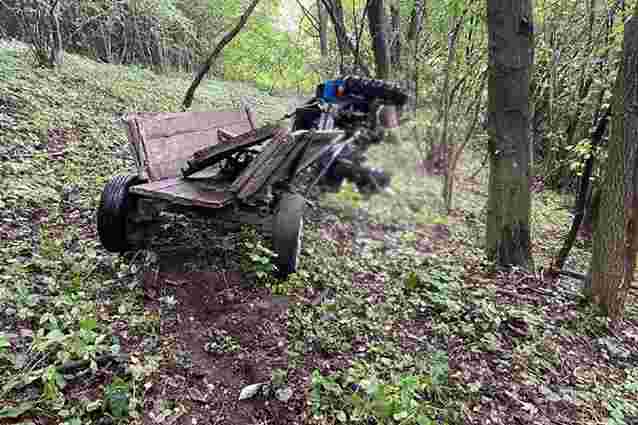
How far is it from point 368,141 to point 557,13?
6325 mm

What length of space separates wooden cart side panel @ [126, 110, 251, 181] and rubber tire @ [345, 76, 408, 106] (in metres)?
2.11

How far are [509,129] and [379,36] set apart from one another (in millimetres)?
4849

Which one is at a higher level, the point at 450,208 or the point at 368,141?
the point at 368,141

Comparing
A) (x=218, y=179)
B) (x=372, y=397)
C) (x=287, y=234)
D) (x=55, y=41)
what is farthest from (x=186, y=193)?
(x=55, y=41)

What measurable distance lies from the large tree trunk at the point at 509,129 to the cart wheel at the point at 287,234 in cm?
245

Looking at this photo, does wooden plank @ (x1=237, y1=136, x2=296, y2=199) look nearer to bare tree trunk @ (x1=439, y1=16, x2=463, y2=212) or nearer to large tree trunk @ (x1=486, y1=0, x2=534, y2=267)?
large tree trunk @ (x1=486, y1=0, x2=534, y2=267)

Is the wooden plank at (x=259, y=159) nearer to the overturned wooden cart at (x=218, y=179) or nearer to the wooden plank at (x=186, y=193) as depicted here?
the overturned wooden cart at (x=218, y=179)

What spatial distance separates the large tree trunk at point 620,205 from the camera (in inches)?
148

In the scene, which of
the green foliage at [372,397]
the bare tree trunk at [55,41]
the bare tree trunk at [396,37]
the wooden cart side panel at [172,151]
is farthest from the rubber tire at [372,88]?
the bare tree trunk at [55,41]

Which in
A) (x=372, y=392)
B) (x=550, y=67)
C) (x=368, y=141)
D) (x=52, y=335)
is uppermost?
(x=550, y=67)

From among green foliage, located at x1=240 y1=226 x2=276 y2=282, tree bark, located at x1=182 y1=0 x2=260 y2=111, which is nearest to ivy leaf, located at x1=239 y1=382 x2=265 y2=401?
green foliage, located at x1=240 y1=226 x2=276 y2=282

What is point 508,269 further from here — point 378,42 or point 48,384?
point 378,42

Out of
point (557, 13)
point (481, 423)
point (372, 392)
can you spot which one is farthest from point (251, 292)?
point (557, 13)

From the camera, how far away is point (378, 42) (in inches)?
Answer: 328
